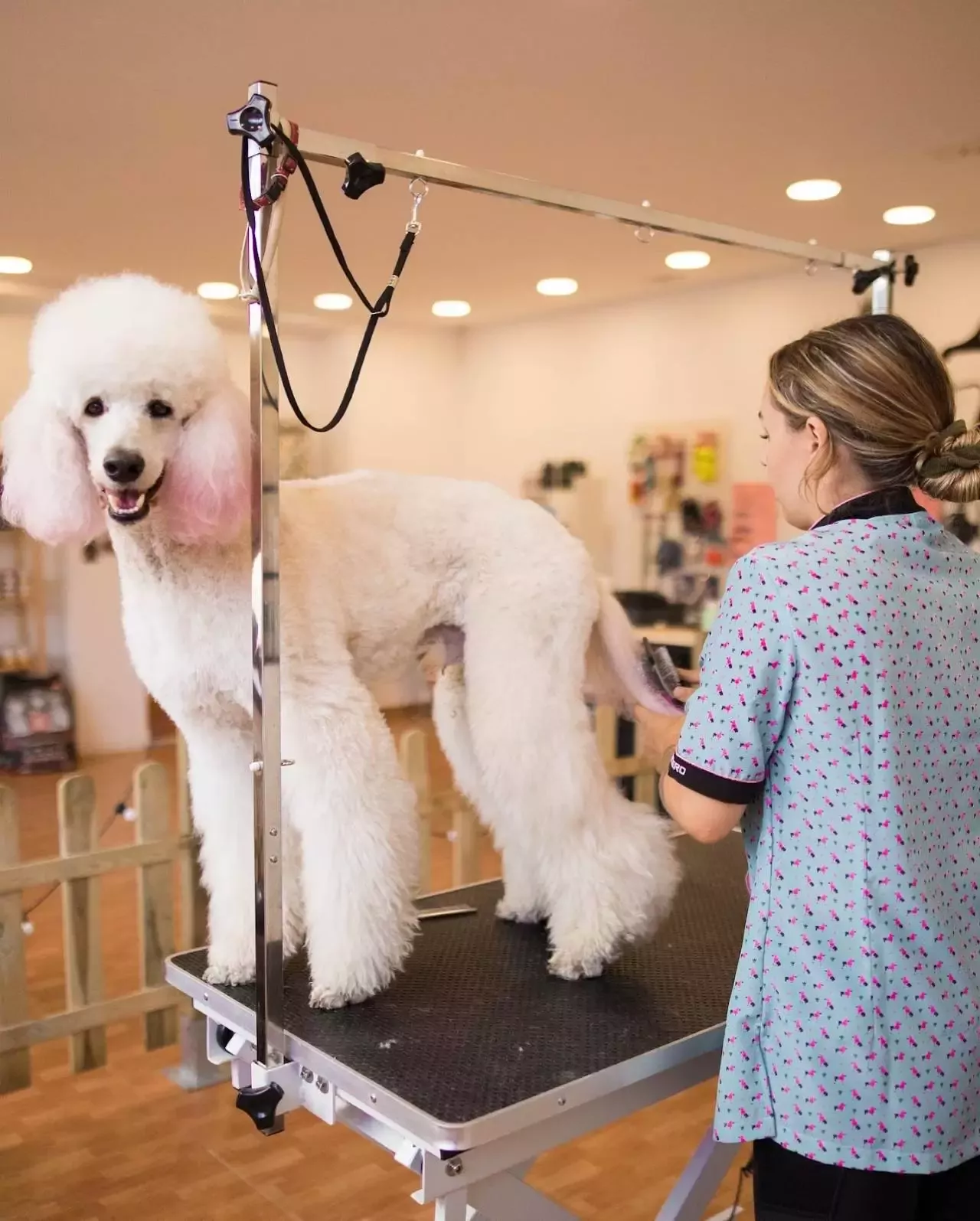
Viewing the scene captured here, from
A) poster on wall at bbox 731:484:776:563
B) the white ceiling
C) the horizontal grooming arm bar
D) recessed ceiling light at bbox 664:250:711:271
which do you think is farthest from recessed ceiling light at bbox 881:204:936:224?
the horizontal grooming arm bar

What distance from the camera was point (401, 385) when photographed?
595 cm

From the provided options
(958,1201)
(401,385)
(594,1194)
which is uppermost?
(401,385)

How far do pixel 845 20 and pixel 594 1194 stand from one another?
2.23m

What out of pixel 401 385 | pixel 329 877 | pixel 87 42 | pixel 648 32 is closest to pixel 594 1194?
pixel 329 877

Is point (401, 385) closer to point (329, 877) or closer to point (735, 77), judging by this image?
point (735, 77)

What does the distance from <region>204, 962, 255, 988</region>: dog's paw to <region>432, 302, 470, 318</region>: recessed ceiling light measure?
13.3 feet

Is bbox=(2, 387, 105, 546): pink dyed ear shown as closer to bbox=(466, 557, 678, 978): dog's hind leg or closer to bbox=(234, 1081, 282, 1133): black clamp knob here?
bbox=(466, 557, 678, 978): dog's hind leg

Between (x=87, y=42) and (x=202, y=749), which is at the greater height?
(x=87, y=42)

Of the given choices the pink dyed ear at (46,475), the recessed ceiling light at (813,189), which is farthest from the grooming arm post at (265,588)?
the recessed ceiling light at (813,189)

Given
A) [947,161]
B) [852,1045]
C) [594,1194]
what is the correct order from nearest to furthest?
[852,1045] → [594,1194] → [947,161]

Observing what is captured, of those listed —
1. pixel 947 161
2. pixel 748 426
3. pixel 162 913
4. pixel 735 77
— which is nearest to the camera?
pixel 735 77

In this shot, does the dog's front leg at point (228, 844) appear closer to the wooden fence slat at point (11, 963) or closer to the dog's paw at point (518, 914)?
the dog's paw at point (518, 914)

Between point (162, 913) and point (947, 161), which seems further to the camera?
point (947, 161)

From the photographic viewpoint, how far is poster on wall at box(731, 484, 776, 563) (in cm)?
459
